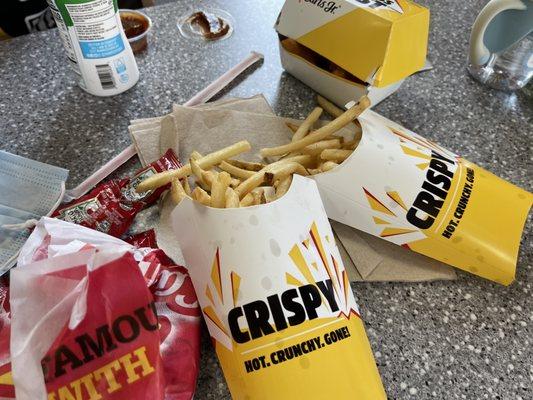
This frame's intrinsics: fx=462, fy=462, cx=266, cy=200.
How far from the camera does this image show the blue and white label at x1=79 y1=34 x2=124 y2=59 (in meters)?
0.94

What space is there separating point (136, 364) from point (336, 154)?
17.9 inches

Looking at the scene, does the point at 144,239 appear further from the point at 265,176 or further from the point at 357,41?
the point at 357,41

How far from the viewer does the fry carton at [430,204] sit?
755 millimetres

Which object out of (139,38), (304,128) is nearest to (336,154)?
(304,128)

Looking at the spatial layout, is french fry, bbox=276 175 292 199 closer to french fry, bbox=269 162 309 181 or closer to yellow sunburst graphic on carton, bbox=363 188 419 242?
french fry, bbox=269 162 309 181

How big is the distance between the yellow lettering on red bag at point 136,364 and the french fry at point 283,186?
0.29 meters

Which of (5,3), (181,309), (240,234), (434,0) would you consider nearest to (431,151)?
(240,234)

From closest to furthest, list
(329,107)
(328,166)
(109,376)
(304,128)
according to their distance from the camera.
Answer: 1. (109,376)
2. (328,166)
3. (304,128)
4. (329,107)

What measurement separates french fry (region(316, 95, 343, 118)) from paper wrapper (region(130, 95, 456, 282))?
0.04 metres

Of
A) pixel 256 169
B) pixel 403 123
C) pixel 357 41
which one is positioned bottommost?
pixel 403 123

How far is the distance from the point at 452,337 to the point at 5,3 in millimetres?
1598

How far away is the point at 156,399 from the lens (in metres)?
0.57

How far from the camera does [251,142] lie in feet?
3.21

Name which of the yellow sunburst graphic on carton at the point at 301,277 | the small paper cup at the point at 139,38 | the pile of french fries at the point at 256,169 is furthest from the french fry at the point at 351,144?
the small paper cup at the point at 139,38
